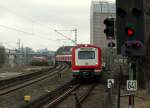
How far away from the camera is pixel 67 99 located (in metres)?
25.6

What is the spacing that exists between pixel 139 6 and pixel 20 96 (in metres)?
17.5

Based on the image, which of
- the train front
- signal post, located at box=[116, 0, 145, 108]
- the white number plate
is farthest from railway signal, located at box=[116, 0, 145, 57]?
the train front

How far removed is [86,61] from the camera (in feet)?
121

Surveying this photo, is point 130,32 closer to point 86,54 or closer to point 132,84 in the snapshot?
point 132,84

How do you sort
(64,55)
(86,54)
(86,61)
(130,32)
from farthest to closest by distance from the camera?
(64,55), (86,54), (86,61), (130,32)

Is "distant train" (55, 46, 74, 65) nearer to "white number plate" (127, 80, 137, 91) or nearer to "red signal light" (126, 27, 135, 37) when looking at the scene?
"white number plate" (127, 80, 137, 91)

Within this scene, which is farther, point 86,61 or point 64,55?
point 64,55

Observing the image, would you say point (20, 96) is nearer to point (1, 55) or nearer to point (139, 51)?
point (139, 51)

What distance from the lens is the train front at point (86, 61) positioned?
3656 cm

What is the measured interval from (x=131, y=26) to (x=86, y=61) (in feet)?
82.5

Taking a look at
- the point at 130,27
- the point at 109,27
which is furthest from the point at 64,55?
the point at 130,27

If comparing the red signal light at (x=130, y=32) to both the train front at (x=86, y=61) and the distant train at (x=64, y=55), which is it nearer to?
the train front at (x=86, y=61)

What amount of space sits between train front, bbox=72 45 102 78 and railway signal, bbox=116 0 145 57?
24.4 meters

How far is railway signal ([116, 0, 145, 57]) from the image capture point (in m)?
11.9
